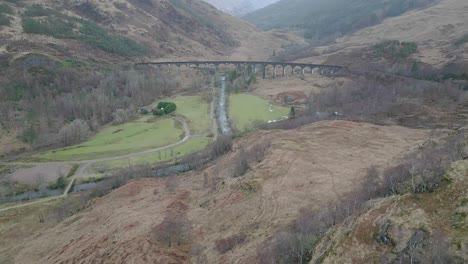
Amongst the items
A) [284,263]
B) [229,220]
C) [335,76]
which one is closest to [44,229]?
[229,220]

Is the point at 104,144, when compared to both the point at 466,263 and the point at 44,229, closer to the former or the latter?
the point at 44,229

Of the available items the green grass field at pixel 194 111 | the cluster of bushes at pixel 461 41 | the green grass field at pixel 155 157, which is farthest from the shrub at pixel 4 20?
the cluster of bushes at pixel 461 41

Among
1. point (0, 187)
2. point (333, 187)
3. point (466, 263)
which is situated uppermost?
point (466, 263)

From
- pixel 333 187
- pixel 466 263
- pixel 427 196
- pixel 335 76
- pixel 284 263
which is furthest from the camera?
pixel 335 76

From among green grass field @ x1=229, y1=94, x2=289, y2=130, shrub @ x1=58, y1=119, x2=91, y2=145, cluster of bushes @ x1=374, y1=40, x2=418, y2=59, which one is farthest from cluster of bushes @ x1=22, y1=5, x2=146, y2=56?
cluster of bushes @ x1=374, y1=40, x2=418, y2=59

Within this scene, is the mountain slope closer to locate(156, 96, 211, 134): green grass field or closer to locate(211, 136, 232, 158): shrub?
locate(156, 96, 211, 134): green grass field

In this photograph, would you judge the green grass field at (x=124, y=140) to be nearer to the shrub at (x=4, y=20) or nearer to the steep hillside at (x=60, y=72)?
the steep hillside at (x=60, y=72)
